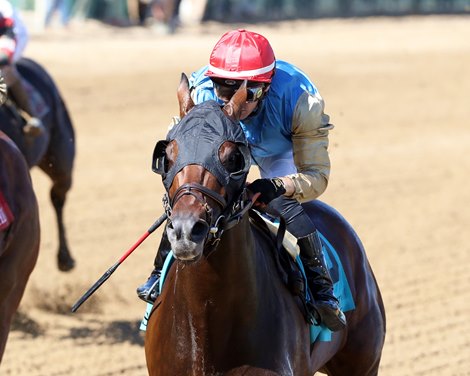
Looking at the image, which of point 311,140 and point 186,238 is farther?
point 311,140

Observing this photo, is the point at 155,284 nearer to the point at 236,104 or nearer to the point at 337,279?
the point at 337,279

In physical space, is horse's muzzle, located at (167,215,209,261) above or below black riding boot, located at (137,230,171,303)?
above

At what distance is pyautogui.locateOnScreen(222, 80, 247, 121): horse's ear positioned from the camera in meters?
3.93

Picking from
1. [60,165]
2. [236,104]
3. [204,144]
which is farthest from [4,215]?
[60,165]

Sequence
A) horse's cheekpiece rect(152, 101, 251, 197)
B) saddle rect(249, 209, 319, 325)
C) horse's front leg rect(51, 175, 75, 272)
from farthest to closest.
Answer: horse's front leg rect(51, 175, 75, 272) < saddle rect(249, 209, 319, 325) < horse's cheekpiece rect(152, 101, 251, 197)

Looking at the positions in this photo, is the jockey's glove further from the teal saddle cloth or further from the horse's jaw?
the teal saddle cloth

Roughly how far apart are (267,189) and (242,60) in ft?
1.76

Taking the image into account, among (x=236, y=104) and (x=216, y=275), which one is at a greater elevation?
(x=236, y=104)

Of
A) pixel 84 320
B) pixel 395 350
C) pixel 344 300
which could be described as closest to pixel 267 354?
pixel 344 300

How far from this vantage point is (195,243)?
11.4 ft

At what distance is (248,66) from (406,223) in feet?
23.5

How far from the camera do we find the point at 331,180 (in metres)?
12.6

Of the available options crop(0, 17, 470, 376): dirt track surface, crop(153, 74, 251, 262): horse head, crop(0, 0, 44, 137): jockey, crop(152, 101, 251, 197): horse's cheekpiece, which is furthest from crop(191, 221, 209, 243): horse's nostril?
crop(0, 0, 44, 137): jockey

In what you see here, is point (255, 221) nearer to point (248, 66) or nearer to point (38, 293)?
point (248, 66)
